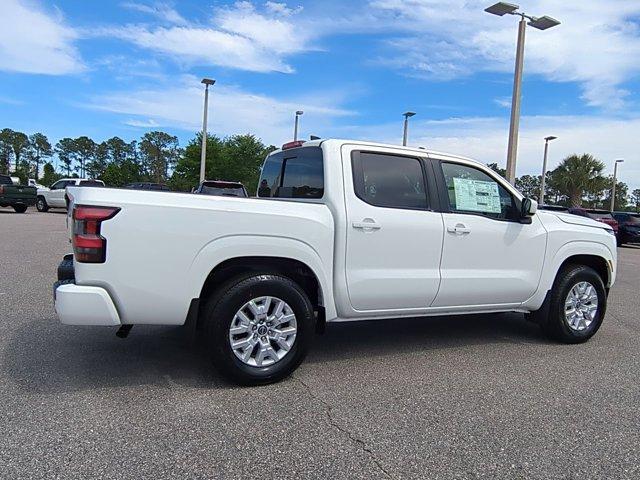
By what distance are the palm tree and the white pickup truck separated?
38492 millimetres

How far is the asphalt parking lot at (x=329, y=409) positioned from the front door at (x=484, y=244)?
2.02 ft

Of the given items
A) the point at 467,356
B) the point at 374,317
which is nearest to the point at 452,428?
the point at 374,317

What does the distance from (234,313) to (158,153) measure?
9581cm

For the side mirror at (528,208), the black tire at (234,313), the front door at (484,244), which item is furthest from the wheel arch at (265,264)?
the side mirror at (528,208)

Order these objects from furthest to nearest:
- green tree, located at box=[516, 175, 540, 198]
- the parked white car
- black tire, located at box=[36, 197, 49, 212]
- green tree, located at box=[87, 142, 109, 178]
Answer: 1. green tree, located at box=[87, 142, 109, 178]
2. green tree, located at box=[516, 175, 540, 198]
3. black tire, located at box=[36, 197, 49, 212]
4. the parked white car

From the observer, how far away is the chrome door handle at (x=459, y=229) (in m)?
4.75

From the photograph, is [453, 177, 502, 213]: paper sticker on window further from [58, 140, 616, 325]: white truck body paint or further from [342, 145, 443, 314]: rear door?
[342, 145, 443, 314]: rear door

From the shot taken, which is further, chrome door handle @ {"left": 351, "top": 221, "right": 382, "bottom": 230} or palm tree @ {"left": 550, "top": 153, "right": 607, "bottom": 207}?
palm tree @ {"left": 550, "top": 153, "right": 607, "bottom": 207}

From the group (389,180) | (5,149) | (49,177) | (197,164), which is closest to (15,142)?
(5,149)

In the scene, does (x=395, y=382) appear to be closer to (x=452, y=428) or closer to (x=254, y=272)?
(x=452, y=428)

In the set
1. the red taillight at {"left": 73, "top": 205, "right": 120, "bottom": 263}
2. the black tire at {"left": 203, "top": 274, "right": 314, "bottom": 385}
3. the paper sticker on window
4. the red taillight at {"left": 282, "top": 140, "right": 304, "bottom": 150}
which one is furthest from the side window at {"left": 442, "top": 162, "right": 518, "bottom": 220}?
the red taillight at {"left": 73, "top": 205, "right": 120, "bottom": 263}

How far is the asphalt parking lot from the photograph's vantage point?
9.65 ft

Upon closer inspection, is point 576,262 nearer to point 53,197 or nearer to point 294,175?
point 294,175

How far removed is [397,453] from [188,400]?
1.52 m
